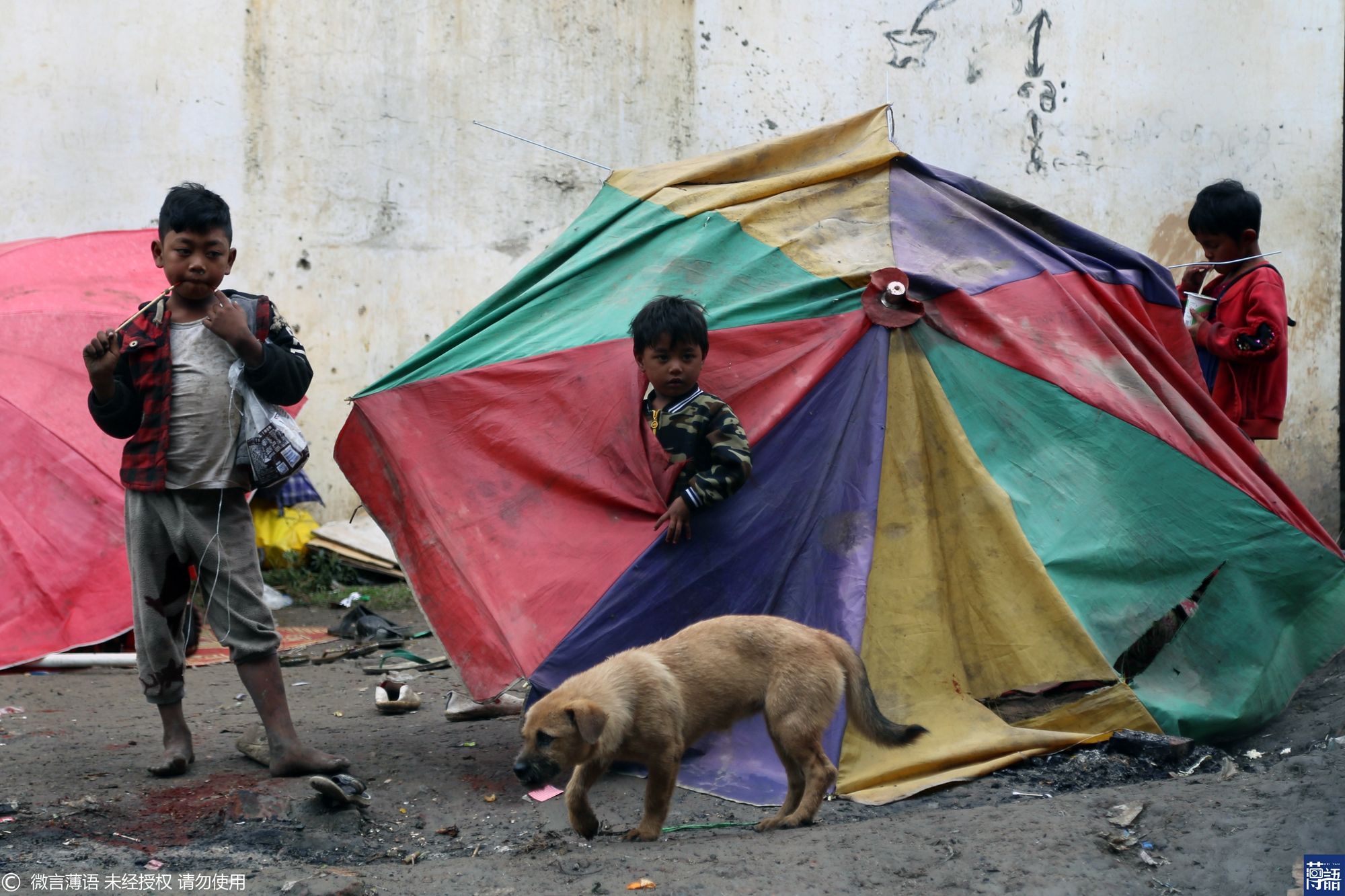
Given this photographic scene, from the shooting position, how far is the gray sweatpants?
3.80 m

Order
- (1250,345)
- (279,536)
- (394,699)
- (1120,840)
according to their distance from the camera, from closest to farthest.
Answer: (1120,840)
(394,699)
(1250,345)
(279,536)

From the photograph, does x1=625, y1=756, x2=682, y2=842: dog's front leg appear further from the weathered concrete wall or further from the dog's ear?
the weathered concrete wall

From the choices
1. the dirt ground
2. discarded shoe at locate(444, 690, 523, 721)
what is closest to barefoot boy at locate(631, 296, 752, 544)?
the dirt ground

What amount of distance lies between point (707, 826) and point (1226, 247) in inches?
140

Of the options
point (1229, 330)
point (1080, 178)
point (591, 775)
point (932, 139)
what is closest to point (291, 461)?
point (591, 775)

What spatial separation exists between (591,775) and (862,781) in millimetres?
879

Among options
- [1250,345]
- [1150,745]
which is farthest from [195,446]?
[1250,345]

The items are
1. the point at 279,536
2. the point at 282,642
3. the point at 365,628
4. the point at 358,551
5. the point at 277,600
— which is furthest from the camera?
the point at 358,551

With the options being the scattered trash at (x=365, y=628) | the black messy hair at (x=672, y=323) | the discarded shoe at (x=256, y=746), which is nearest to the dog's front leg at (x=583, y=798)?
the discarded shoe at (x=256, y=746)

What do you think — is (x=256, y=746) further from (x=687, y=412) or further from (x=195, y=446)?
(x=687, y=412)

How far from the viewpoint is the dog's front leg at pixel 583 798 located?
330 cm

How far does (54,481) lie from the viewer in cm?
577

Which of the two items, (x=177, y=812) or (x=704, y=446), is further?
(x=704, y=446)

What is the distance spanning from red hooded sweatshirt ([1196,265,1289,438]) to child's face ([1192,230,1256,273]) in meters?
0.08
